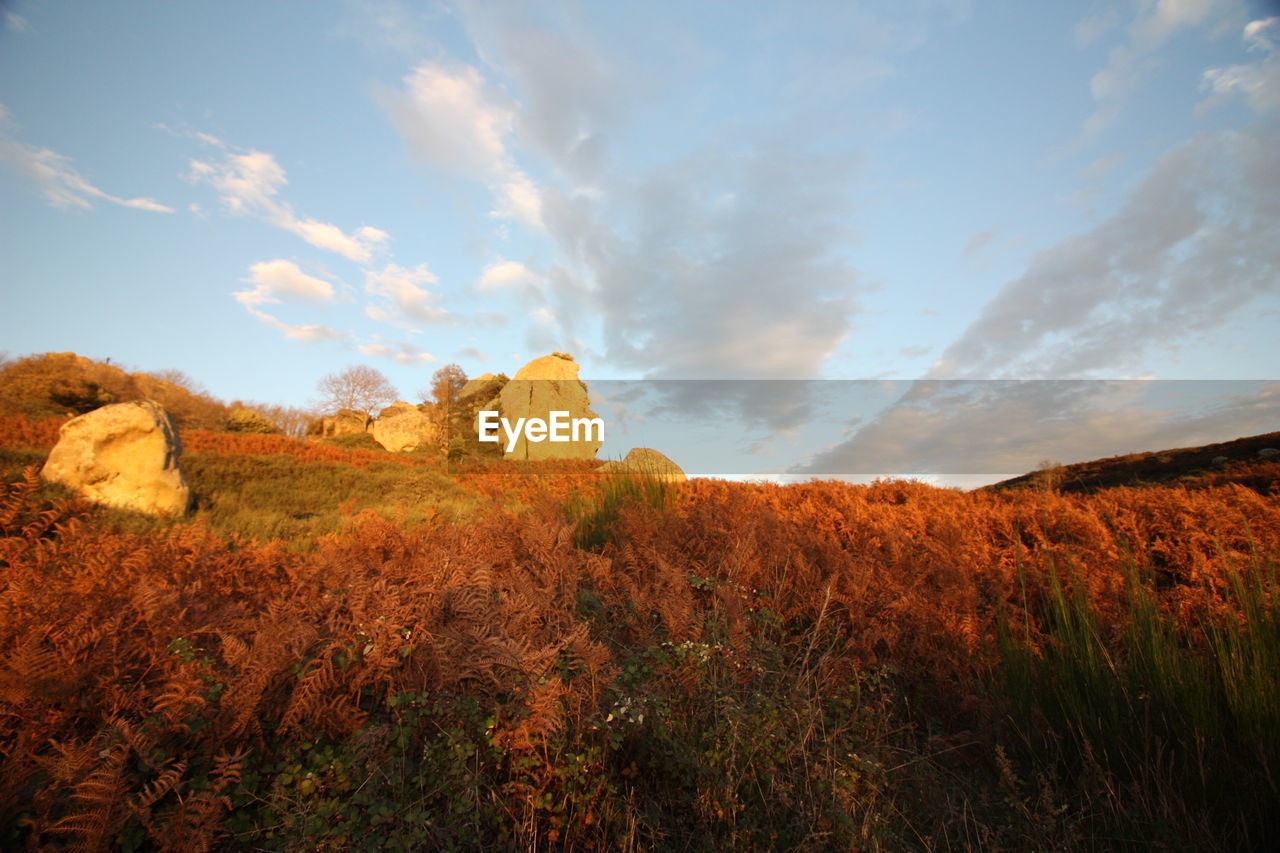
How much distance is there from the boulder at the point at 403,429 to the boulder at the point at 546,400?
4.54 meters

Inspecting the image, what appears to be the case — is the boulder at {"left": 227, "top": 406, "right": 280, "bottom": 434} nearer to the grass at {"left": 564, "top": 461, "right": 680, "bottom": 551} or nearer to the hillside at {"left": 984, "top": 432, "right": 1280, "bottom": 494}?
the grass at {"left": 564, "top": 461, "right": 680, "bottom": 551}

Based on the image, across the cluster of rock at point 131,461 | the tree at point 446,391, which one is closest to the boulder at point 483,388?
the tree at point 446,391

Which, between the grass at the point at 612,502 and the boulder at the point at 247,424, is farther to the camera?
the boulder at the point at 247,424

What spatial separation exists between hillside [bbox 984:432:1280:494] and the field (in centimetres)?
298

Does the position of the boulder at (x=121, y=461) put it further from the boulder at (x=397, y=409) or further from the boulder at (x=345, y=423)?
the boulder at (x=345, y=423)

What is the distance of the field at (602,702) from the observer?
202 centimetres

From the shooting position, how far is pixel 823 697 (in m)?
3.24

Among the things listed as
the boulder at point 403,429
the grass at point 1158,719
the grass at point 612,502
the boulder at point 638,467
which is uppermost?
the boulder at point 403,429

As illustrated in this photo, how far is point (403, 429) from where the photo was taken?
28.1 meters

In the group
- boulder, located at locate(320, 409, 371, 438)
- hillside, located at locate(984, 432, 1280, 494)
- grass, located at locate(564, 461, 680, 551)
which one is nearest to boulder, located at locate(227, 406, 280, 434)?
boulder, located at locate(320, 409, 371, 438)

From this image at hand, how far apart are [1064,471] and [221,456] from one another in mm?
18391

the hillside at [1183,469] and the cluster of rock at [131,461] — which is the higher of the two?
the cluster of rock at [131,461]

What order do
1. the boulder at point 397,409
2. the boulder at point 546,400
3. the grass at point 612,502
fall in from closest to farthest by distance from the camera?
the grass at point 612,502, the boulder at point 546,400, the boulder at point 397,409

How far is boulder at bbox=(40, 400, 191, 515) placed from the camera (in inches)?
370
